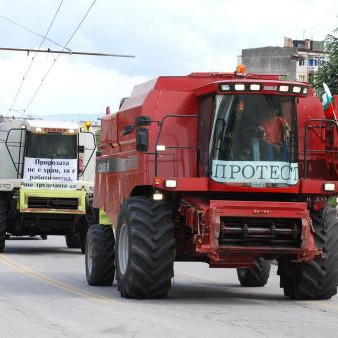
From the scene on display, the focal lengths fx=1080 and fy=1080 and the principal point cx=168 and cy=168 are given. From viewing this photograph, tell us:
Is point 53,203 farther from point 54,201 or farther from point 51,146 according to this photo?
point 51,146

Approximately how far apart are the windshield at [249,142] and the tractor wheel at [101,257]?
11.1 ft

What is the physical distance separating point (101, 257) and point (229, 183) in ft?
11.5

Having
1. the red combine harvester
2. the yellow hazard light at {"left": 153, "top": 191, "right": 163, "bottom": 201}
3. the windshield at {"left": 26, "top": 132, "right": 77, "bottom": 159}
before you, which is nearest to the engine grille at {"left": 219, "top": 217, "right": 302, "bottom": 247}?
the red combine harvester

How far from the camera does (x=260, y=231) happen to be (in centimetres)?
1435

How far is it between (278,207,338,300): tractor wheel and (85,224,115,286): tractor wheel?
3.25 meters

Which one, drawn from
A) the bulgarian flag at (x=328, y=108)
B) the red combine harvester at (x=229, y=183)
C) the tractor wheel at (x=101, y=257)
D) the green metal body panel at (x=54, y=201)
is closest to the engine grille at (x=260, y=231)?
the red combine harvester at (x=229, y=183)

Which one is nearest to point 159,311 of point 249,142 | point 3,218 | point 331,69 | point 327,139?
point 249,142

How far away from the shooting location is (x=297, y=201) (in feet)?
49.9

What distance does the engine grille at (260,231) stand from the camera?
14258mm

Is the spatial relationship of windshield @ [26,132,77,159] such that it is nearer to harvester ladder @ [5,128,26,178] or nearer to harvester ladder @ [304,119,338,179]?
harvester ladder @ [5,128,26,178]

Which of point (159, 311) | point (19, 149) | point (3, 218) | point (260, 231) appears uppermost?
point (19, 149)

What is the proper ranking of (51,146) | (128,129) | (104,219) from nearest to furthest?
(128,129) → (104,219) → (51,146)

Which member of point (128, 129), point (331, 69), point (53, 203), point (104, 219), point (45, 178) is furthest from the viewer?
point (331, 69)

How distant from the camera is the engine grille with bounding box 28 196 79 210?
2736cm
